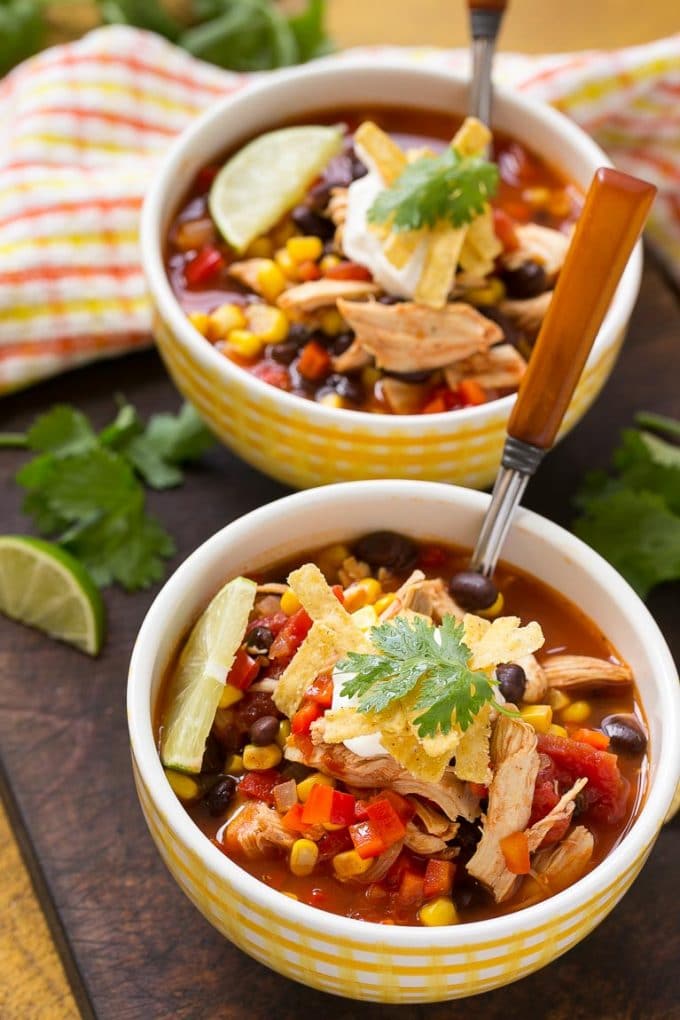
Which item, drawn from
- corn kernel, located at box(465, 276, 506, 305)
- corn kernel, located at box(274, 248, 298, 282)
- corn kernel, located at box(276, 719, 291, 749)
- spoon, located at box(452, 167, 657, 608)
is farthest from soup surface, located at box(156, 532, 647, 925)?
corn kernel, located at box(274, 248, 298, 282)

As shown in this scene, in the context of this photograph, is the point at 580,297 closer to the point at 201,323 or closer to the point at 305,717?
the point at 305,717

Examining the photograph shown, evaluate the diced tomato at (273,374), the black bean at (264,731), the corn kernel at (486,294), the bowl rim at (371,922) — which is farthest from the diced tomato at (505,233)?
the black bean at (264,731)

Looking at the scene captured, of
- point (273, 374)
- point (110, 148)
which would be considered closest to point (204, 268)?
point (273, 374)

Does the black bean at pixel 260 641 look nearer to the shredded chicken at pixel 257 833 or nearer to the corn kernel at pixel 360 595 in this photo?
the corn kernel at pixel 360 595

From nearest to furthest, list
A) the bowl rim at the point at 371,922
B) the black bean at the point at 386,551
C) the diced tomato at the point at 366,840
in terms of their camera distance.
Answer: the bowl rim at the point at 371,922
the diced tomato at the point at 366,840
the black bean at the point at 386,551

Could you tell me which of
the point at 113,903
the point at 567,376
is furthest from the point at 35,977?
the point at 567,376

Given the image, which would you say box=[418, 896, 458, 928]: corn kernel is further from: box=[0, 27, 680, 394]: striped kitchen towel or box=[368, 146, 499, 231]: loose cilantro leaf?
box=[0, 27, 680, 394]: striped kitchen towel
